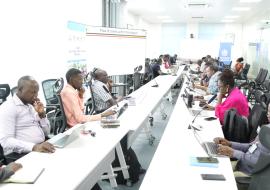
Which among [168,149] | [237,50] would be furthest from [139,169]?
[237,50]

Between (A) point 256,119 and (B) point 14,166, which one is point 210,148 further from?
(B) point 14,166

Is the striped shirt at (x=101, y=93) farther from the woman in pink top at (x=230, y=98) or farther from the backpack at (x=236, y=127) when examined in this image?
the backpack at (x=236, y=127)

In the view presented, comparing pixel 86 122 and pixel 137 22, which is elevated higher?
pixel 137 22

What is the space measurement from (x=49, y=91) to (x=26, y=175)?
8.80 feet

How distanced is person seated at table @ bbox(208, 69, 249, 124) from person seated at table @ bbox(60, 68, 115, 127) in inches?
50.6

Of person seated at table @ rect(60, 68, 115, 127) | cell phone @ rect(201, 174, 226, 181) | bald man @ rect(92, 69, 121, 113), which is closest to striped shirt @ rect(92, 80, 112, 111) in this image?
bald man @ rect(92, 69, 121, 113)

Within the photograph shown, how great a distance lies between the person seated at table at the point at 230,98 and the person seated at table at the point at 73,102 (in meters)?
1.29

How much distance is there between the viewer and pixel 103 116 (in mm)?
2859

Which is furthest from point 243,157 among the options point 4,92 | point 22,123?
point 4,92

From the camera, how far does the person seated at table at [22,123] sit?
209cm

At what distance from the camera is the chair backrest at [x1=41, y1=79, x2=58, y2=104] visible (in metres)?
4.00

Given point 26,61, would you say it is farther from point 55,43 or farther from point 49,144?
point 49,144

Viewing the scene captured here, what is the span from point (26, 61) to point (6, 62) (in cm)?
49

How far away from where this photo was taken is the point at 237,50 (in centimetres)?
1571
